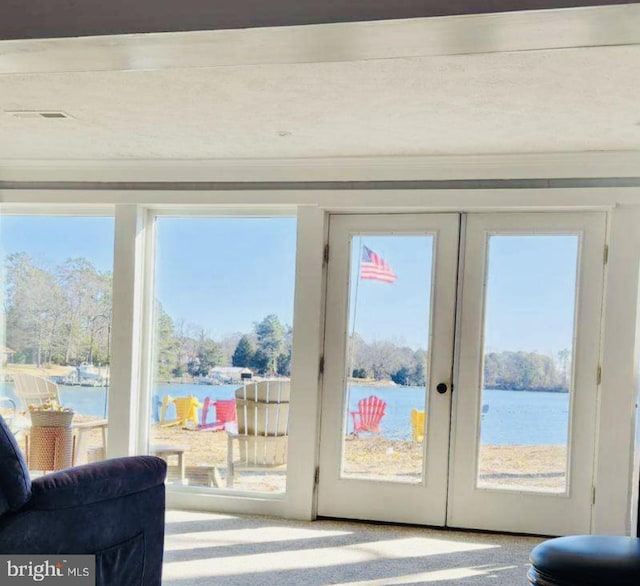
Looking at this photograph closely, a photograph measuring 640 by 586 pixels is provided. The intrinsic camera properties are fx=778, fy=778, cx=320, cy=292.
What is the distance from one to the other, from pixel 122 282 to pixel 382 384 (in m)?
2.03

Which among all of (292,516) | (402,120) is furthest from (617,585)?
(292,516)

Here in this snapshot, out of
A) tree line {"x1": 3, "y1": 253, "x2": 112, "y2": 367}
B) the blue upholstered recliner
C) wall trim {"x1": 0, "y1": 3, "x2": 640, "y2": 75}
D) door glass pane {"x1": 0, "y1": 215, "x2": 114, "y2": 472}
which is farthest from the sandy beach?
wall trim {"x1": 0, "y1": 3, "x2": 640, "y2": 75}

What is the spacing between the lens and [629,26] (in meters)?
2.36

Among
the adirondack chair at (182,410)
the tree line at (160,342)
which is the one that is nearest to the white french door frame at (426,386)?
the tree line at (160,342)

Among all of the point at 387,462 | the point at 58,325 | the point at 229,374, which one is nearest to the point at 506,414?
the point at 387,462

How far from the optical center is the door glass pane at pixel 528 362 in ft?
16.7

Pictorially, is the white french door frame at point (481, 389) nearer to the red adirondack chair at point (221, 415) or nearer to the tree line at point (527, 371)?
the tree line at point (527, 371)

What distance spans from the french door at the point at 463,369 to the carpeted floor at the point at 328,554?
0.89 ft

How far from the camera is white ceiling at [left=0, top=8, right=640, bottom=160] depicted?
3.47 meters

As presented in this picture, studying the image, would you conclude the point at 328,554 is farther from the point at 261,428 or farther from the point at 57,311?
the point at 57,311

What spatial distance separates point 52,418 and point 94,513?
2898mm

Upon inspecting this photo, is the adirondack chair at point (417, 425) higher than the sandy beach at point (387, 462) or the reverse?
higher

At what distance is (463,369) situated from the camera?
5.23m

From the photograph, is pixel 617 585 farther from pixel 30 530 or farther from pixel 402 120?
pixel 402 120
